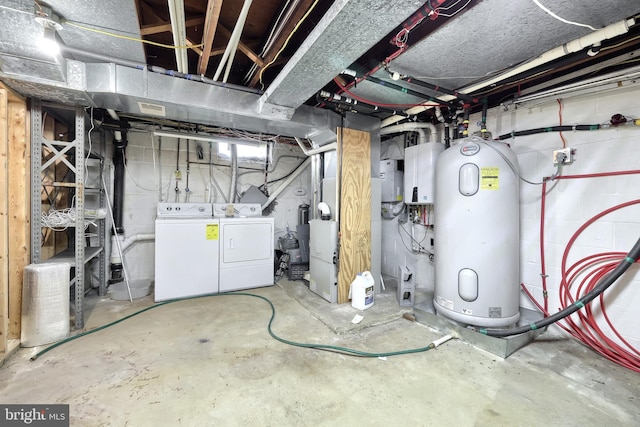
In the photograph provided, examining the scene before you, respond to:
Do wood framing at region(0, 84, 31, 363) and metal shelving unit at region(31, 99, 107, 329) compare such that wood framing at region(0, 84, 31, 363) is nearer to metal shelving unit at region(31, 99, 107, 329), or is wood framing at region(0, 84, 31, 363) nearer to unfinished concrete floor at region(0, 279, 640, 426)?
metal shelving unit at region(31, 99, 107, 329)

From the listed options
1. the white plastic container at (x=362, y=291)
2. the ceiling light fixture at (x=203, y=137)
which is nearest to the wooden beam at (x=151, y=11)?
the ceiling light fixture at (x=203, y=137)

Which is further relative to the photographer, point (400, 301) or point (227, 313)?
point (400, 301)

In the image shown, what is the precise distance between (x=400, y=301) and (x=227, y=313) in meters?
1.94

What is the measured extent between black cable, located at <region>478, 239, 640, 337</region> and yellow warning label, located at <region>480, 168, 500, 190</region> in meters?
0.92

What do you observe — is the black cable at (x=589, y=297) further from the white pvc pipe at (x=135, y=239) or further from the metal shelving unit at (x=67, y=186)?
the white pvc pipe at (x=135, y=239)

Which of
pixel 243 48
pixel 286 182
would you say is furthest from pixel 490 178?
pixel 286 182

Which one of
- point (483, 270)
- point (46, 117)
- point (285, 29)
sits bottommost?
point (483, 270)

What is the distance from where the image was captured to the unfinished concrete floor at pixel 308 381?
1.44 metres

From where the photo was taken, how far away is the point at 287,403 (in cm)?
153

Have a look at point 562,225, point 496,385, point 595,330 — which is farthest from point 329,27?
point 595,330

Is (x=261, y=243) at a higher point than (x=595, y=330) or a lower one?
higher

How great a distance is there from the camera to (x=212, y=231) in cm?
335

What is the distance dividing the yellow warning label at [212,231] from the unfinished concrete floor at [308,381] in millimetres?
1150

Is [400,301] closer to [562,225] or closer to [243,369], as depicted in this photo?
[562,225]
